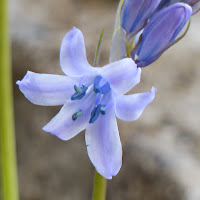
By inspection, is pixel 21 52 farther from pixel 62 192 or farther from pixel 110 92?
pixel 110 92

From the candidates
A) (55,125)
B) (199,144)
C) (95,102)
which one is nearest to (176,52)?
(199,144)

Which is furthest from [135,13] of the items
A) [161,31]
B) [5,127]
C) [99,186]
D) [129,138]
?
[129,138]

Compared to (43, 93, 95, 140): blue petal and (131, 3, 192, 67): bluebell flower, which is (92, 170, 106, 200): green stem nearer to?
(43, 93, 95, 140): blue petal

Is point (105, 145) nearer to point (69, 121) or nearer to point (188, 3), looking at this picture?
point (69, 121)

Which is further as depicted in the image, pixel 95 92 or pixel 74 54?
pixel 95 92

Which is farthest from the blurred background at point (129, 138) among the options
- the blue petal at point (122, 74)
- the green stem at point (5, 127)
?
the blue petal at point (122, 74)
